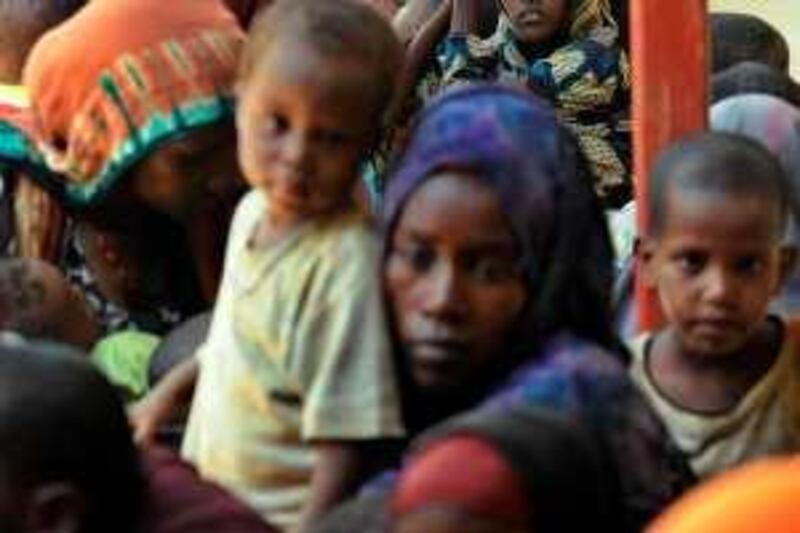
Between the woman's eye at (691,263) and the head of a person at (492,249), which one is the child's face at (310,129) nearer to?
the head of a person at (492,249)

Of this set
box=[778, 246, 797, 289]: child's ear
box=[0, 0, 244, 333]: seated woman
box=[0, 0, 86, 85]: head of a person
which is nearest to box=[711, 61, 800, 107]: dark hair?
box=[778, 246, 797, 289]: child's ear

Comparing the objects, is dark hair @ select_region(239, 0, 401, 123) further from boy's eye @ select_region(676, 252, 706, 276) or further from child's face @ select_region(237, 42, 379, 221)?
boy's eye @ select_region(676, 252, 706, 276)

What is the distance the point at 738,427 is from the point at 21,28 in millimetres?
2262

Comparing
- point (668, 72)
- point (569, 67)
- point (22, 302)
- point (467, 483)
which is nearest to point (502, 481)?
point (467, 483)

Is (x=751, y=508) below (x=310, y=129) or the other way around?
Result: the other way around

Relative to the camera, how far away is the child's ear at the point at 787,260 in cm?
368

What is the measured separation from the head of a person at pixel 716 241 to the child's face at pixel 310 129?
599mm

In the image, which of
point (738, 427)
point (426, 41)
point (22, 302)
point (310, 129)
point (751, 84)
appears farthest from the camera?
point (426, 41)

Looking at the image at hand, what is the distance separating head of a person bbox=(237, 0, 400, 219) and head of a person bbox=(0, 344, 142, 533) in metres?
0.55

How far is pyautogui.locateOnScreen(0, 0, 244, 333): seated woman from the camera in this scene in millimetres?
4133

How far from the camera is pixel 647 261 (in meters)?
3.71

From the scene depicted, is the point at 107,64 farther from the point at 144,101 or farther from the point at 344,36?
the point at 344,36

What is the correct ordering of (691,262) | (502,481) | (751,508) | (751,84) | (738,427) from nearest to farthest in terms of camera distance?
(751,508)
(502,481)
(738,427)
(691,262)
(751,84)

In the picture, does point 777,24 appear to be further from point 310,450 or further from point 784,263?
point 310,450
